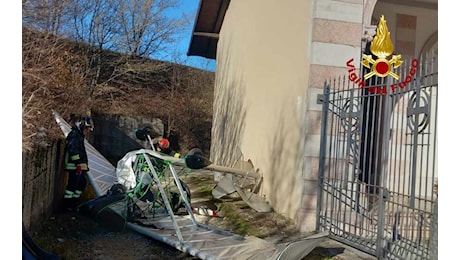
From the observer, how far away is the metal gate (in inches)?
189

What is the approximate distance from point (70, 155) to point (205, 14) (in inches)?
336

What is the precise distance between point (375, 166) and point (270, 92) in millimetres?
2903

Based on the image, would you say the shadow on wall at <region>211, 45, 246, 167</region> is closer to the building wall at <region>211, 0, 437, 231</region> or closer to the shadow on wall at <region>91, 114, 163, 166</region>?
the building wall at <region>211, 0, 437, 231</region>

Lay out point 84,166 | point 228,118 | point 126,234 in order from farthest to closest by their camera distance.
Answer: point 228,118 < point 84,166 < point 126,234

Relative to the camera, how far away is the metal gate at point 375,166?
15.7 feet

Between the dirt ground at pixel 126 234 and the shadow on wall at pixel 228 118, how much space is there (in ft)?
9.67

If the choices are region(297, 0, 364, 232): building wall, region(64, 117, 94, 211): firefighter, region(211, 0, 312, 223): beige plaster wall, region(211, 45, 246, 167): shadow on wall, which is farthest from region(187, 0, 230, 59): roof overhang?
region(64, 117, 94, 211): firefighter

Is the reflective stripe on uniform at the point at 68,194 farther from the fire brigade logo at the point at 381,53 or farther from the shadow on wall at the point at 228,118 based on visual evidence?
the fire brigade logo at the point at 381,53

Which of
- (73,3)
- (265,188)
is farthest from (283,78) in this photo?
(73,3)

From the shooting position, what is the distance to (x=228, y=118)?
1184 cm

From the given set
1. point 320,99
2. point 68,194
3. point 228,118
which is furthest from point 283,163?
point 228,118

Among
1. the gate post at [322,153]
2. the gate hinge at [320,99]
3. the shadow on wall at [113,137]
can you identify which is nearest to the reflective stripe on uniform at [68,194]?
the gate post at [322,153]

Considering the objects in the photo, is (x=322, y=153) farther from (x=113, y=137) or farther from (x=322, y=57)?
(x=113, y=137)

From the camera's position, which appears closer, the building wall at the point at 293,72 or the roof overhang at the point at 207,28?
the building wall at the point at 293,72
